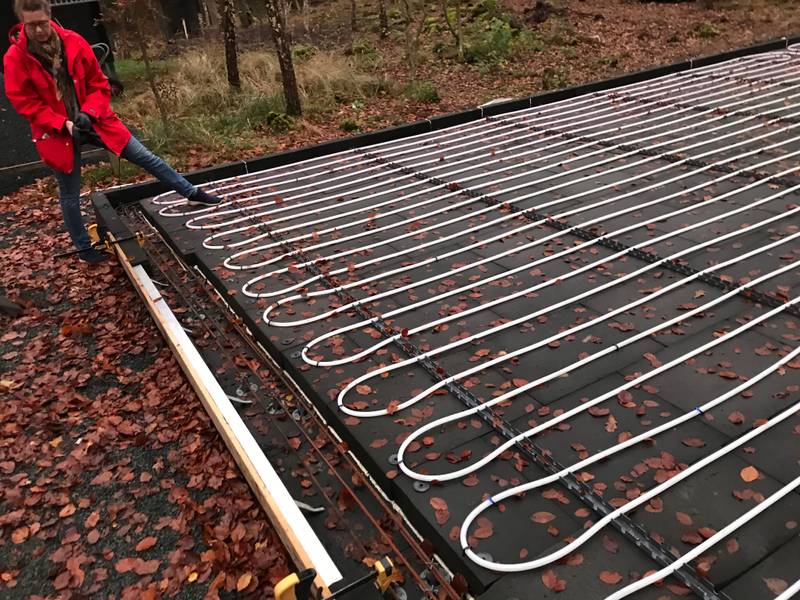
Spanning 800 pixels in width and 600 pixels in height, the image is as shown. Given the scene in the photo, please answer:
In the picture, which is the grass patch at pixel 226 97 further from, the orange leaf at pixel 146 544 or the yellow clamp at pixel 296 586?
the yellow clamp at pixel 296 586

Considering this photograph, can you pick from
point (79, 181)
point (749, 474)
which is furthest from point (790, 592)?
point (79, 181)

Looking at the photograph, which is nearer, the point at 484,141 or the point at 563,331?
the point at 563,331

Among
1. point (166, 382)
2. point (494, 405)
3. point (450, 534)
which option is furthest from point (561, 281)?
point (166, 382)

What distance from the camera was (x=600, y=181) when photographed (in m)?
6.76

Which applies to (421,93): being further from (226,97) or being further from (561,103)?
(226,97)

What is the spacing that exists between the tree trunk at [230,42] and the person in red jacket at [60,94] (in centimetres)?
714

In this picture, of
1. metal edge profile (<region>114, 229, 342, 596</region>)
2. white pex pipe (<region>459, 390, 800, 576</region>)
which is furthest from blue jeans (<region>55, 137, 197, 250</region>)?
white pex pipe (<region>459, 390, 800, 576</region>)

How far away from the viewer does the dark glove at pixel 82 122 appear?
541 cm

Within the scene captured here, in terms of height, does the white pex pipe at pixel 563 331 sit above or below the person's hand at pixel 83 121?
below

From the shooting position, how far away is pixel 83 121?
17.7 feet

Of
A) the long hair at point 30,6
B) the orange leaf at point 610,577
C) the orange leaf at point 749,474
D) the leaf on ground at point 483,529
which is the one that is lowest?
the orange leaf at point 610,577

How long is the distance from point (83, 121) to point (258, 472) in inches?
147

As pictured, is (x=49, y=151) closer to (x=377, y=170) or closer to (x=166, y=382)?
(x=166, y=382)

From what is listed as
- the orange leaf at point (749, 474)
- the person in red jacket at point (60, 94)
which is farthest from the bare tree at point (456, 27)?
the orange leaf at point (749, 474)
